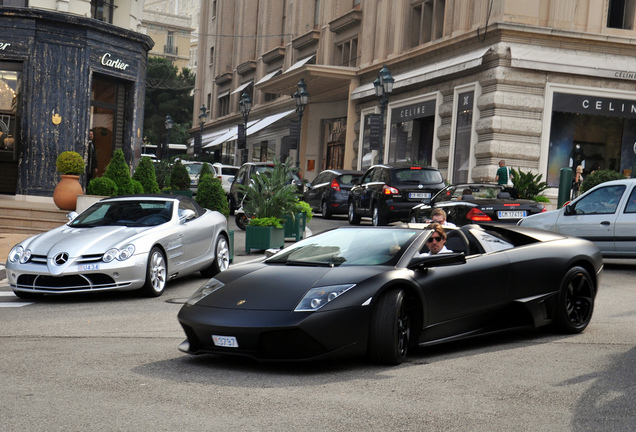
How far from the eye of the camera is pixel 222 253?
13.6m

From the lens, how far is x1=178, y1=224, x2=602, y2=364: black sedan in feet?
21.5

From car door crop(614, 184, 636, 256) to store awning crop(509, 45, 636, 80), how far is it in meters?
13.5

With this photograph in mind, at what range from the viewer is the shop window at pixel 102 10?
25344mm

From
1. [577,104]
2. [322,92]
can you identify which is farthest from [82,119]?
[322,92]

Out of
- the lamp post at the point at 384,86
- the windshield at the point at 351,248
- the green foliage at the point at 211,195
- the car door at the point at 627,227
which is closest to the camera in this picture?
the windshield at the point at 351,248

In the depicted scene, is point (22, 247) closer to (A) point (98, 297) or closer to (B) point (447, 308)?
(A) point (98, 297)

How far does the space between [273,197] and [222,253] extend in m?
3.99

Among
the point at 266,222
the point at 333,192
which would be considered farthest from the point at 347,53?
the point at 266,222

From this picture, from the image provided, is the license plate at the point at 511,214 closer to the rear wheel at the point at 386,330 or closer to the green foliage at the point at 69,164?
the green foliage at the point at 69,164

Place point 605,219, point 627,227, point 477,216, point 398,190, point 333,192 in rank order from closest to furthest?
point 627,227 → point 605,219 → point 477,216 → point 398,190 → point 333,192

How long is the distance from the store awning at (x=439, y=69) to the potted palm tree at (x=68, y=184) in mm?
13525

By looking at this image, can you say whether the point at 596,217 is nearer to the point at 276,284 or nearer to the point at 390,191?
the point at 390,191

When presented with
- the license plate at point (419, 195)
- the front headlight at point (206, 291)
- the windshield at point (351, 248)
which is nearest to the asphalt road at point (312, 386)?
the front headlight at point (206, 291)

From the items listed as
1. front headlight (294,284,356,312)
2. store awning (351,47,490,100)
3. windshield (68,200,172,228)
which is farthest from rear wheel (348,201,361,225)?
front headlight (294,284,356,312)
